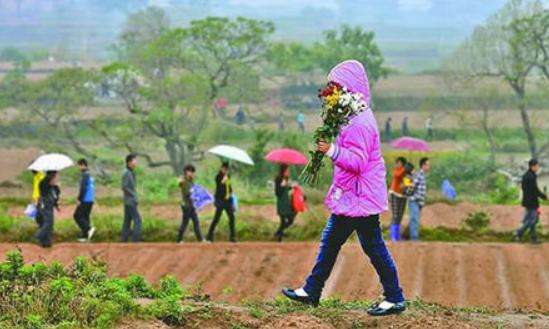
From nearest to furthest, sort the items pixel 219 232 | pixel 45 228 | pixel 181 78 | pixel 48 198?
pixel 48 198
pixel 45 228
pixel 219 232
pixel 181 78

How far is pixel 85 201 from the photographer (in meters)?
16.0

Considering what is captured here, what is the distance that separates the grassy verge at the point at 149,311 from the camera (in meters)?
7.04

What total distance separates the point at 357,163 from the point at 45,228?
27.4 feet

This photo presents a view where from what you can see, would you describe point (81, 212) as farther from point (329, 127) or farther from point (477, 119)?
point (477, 119)

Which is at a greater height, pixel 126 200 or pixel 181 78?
pixel 181 78

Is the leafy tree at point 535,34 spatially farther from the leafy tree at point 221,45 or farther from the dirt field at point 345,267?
Result: the dirt field at point 345,267

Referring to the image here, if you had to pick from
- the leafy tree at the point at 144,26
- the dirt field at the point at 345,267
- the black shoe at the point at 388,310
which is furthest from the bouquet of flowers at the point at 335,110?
the leafy tree at the point at 144,26

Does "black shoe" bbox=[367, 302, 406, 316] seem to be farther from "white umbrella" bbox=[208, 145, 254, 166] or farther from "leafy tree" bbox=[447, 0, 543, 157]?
"leafy tree" bbox=[447, 0, 543, 157]

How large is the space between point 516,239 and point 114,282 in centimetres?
1015

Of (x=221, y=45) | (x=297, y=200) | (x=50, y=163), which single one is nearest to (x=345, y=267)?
(x=297, y=200)

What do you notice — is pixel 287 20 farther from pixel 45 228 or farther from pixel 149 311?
pixel 149 311

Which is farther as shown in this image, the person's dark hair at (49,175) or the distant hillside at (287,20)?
the distant hillside at (287,20)

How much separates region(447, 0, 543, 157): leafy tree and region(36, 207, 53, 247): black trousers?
19367mm

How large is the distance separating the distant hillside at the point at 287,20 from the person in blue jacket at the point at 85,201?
5271cm
